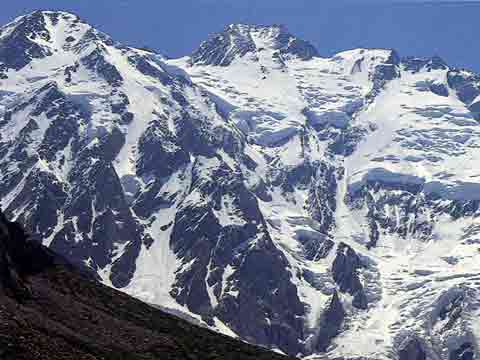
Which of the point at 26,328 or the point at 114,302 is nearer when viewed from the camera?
the point at 26,328

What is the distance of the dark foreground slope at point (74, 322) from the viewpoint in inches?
3733

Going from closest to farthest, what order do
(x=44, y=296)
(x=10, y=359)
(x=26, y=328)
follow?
(x=10, y=359) → (x=26, y=328) → (x=44, y=296)

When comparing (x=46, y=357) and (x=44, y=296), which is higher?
(x=44, y=296)

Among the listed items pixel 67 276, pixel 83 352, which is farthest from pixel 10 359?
pixel 67 276

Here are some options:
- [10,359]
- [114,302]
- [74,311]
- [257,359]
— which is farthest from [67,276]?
[10,359]

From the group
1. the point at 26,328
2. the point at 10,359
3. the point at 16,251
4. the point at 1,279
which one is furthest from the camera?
the point at 16,251

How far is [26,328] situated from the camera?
95.1 meters

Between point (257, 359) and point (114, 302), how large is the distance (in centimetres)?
1963

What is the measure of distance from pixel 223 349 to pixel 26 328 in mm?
43219

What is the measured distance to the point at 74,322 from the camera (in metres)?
114

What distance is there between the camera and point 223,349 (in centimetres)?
13400

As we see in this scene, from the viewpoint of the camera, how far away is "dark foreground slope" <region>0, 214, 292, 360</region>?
9481 centimetres

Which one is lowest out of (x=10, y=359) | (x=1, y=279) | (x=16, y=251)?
(x=10, y=359)

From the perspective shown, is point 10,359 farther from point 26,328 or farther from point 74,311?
point 74,311
